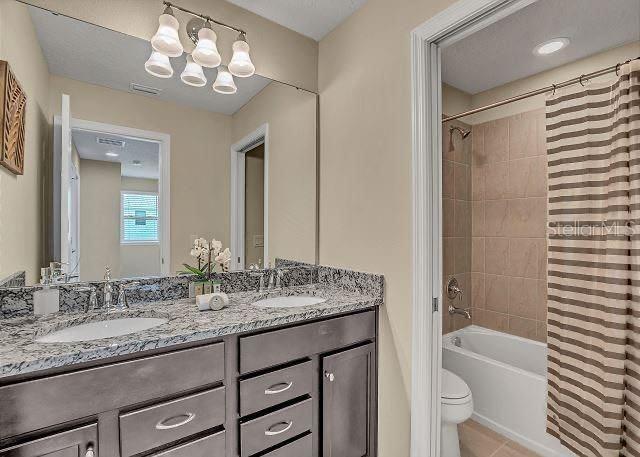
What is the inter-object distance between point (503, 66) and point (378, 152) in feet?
4.34

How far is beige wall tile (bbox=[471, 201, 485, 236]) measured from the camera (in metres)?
2.68

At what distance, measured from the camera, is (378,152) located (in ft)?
5.41

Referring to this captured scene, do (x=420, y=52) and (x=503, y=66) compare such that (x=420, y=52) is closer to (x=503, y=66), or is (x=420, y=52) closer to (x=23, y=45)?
(x=503, y=66)

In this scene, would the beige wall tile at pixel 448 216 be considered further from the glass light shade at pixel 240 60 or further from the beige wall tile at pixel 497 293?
the glass light shade at pixel 240 60

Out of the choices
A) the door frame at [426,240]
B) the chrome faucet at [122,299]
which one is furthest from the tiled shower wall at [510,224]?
the chrome faucet at [122,299]

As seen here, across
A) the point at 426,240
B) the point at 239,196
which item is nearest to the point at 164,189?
the point at 239,196

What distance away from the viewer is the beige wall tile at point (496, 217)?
2.55 m

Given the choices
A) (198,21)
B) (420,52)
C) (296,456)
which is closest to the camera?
(296,456)

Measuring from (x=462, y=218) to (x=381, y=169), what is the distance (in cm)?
136

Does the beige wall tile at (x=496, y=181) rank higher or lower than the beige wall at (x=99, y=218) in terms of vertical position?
higher

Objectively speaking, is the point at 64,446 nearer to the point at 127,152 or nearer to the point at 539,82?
the point at 127,152

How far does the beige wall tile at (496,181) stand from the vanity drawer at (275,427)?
2.11m

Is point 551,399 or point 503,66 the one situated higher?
point 503,66

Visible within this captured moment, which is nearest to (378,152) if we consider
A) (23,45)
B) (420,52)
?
(420,52)
